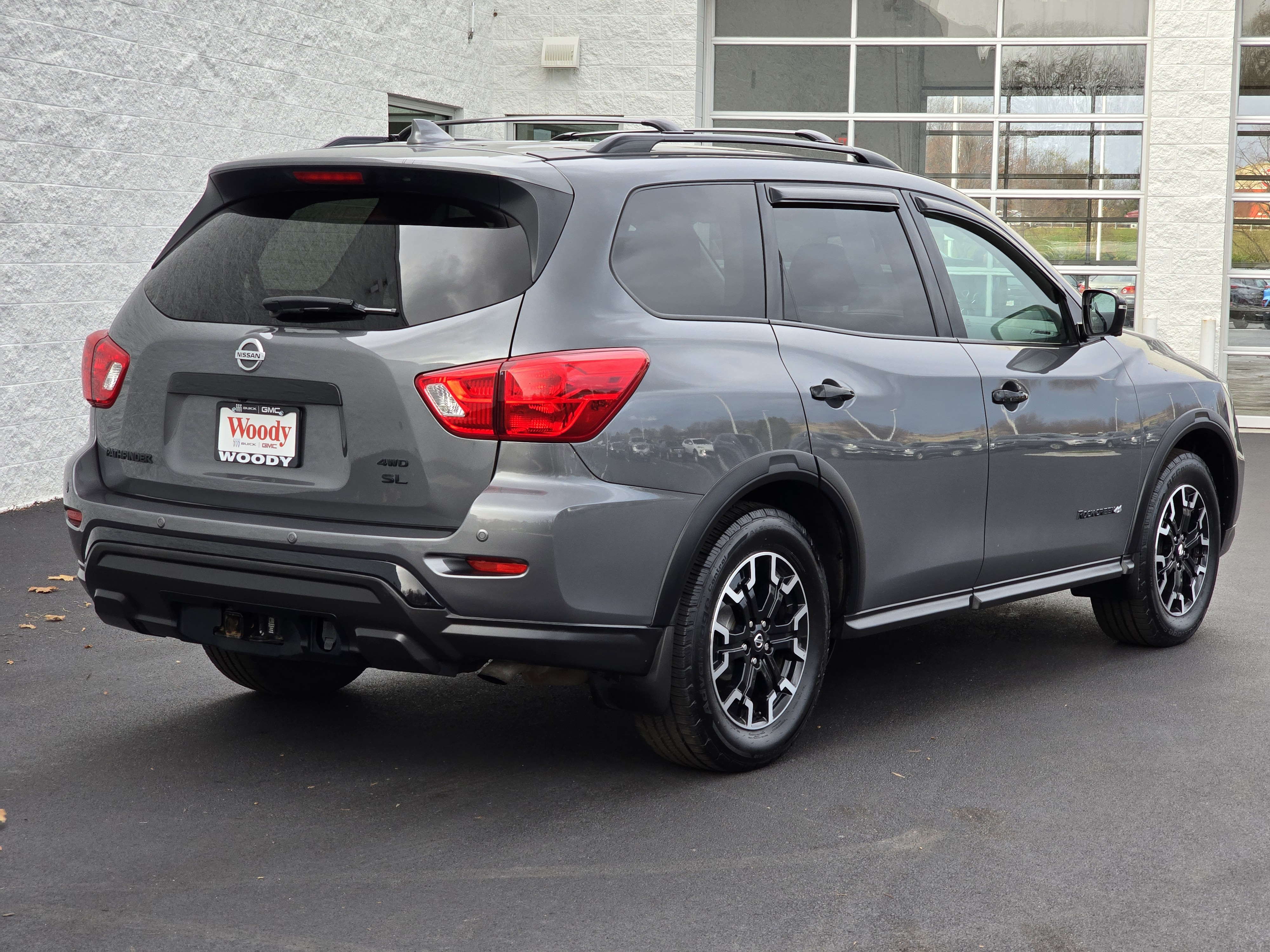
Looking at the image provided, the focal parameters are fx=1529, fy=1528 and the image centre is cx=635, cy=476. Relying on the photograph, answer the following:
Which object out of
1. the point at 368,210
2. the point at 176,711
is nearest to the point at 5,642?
the point at 176,711

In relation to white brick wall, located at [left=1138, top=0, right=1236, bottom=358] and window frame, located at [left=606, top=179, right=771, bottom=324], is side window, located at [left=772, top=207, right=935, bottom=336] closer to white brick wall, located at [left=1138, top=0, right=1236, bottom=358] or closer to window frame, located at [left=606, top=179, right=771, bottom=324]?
window frame, located at [left=606, top=179, right=771, bottom=324]

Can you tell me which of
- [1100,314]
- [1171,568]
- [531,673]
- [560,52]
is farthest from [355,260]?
[560,52]

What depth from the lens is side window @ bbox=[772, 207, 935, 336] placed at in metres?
4.64

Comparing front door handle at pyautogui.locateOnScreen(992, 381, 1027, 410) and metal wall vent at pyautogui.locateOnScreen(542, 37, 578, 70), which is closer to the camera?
front door handle at pyautogui.locateOnScreen(992, 381, 1027, 410)

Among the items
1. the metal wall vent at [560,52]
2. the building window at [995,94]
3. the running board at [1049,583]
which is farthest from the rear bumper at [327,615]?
the building window at [995,94]

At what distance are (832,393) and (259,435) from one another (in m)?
1.65

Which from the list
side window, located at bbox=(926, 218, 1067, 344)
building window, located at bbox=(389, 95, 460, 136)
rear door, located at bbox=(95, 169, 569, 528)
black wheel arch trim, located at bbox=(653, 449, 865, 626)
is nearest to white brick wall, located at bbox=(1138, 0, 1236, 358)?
building window, located at bbox=(389, 95, 460, 136)

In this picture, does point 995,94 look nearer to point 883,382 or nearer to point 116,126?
point 116,126

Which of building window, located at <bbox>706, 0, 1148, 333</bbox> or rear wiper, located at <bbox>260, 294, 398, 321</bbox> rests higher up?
building window, located at <bbox>706, 0, 1148, 333</bbox>

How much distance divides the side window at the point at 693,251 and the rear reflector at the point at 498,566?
81cm

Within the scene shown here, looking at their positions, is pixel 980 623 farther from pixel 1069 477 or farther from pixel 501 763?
pixel 501 763

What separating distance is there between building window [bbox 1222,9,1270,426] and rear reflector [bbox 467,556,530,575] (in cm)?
1279

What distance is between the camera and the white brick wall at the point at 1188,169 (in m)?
14.6

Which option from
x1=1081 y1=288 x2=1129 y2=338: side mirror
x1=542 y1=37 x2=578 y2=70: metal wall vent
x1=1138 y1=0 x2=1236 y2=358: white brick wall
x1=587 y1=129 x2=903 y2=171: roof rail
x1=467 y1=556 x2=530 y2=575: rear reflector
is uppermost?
x1=542 y1=37 x2=578 y2=70: metal wall vent
